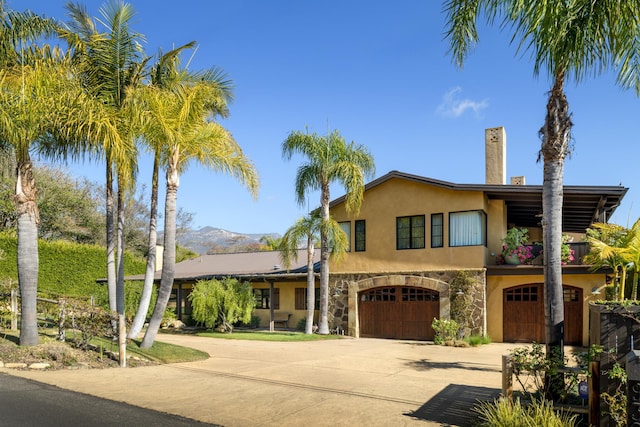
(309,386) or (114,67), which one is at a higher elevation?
(114,67)

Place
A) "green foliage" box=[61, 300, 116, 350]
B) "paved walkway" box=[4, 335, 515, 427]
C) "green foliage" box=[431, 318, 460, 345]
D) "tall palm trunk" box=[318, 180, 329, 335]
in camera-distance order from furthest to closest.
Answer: "tall palm trunk" box=[318, 180, 329, 335], "green foliage" box=[431, 318, 460, 345], "green foliage" box=[61, 300, 116, 350], "paved walkway" box=[4, 335, 515, 427]

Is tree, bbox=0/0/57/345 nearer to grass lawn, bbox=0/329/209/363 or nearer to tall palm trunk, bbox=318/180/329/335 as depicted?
grass lawn, bbox=0/329/209/363

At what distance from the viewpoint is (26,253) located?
13.7m

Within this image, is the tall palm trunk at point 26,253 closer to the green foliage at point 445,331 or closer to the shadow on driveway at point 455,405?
the shadow on driveway at point 455,405

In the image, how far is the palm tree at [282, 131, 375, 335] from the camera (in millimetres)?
22172

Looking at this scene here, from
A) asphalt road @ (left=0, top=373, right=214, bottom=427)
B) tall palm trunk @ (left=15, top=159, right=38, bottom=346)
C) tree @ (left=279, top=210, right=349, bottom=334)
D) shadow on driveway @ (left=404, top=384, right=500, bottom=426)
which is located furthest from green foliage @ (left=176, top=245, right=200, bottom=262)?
shadow on driveway @ (left=404, top=384, right=500, bottom=426)

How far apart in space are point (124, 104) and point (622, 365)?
1411 centimetres

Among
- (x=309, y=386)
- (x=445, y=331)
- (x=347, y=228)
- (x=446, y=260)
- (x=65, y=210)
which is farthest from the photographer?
(x=65, y=210)

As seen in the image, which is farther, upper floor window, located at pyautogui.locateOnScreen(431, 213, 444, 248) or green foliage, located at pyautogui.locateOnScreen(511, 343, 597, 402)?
upper floor window, located at pyautogui.locateOnScreen(431, 213, 444, 248)

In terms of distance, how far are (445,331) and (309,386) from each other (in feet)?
35.0

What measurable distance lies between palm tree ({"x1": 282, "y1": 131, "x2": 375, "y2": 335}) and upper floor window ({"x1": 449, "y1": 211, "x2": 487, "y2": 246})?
13.2ft

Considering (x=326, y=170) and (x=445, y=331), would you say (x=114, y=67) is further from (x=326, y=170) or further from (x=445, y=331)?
(x=445, y=331)

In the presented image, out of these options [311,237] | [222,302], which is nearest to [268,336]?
[222,302]

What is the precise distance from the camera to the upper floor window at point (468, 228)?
69.8ft
